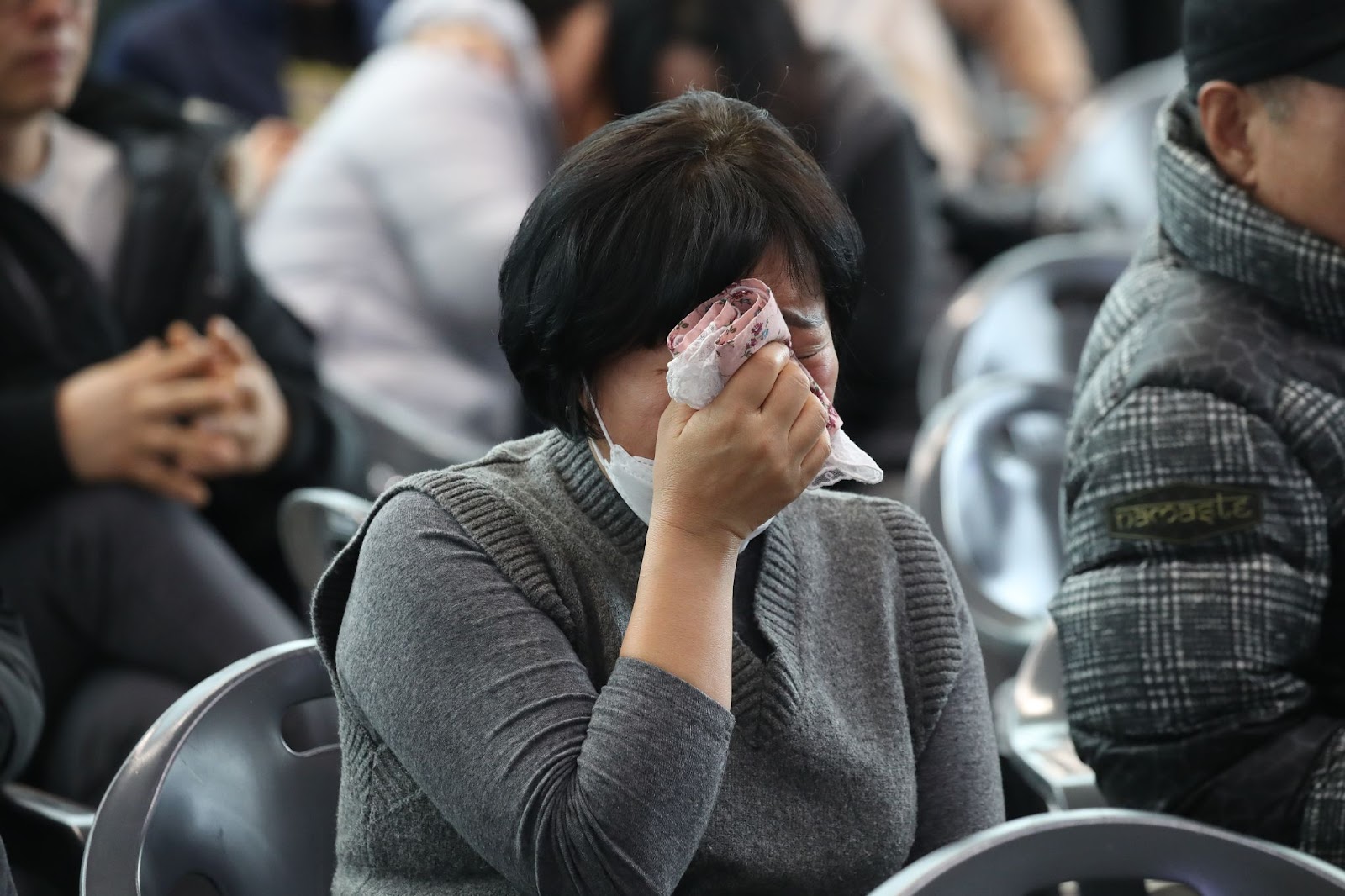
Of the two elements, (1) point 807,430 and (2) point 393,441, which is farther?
(2) point 393,441

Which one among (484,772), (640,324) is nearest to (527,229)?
(640,324)

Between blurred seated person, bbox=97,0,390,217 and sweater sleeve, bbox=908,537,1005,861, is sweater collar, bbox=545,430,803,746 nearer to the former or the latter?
sweater sleeve, bbox=908,537,1005,861

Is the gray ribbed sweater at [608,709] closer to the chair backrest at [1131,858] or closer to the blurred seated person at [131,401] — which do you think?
the chair backrest at [1131,858]

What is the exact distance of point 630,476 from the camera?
1.07m

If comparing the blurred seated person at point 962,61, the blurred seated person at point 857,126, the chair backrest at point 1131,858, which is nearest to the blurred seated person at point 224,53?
the blurred seated person at point 962,61

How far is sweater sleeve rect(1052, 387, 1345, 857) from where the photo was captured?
48.0 inches

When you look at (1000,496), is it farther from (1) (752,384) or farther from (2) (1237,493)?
(1) (752,384)

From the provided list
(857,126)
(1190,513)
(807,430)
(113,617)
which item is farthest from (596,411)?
(857,126)

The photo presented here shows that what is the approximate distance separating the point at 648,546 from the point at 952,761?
30 centimetres

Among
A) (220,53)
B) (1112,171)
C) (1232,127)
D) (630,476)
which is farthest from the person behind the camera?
(220,53)

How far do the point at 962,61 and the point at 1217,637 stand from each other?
3.62m

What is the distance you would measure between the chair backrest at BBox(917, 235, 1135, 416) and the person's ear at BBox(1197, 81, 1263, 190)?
941 millimetres

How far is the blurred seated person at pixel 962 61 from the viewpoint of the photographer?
13.4ft

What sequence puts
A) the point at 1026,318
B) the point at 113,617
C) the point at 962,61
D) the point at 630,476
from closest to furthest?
the point at 630,476, the point at 113,617, the point at 1026,318, the point at 962,61
